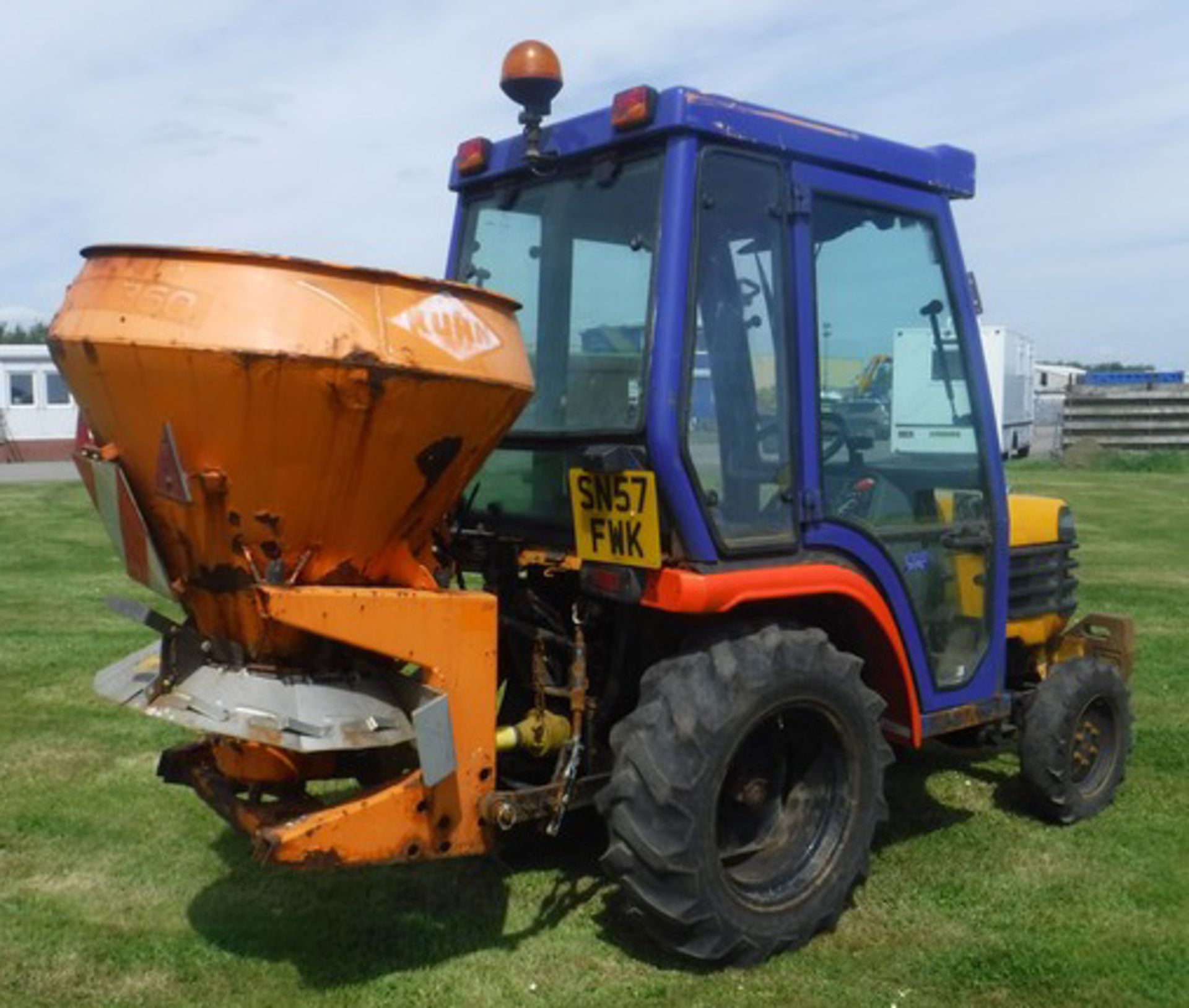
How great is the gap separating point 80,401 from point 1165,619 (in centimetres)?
781

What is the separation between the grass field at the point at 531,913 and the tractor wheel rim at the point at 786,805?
24 centimetres

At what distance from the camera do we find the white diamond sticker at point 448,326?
3109mm

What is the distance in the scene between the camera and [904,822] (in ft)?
15.6

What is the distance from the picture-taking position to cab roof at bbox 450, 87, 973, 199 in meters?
3.53

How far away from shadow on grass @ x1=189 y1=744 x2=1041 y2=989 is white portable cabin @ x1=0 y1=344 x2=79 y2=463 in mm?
25069

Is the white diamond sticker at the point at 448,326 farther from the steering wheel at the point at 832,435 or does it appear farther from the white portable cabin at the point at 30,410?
the white portable cabin at the point at 30,410

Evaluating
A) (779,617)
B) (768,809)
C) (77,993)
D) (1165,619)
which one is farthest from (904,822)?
(1165,619)

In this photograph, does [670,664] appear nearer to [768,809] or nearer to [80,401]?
[768,809]

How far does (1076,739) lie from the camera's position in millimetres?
4750

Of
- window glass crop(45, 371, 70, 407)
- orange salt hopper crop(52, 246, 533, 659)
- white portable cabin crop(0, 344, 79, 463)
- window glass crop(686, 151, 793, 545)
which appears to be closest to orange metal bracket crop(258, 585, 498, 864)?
orange salt hopper crop(52, 246, 533, 659)

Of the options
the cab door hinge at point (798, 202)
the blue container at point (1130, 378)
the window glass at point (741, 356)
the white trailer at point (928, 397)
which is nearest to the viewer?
the window glass at point (741, 356)

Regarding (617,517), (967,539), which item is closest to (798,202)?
(617,517)

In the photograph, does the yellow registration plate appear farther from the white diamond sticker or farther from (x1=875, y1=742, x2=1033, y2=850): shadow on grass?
(x1=875, y1=742, x2=1033, y2=850): shadow on grass

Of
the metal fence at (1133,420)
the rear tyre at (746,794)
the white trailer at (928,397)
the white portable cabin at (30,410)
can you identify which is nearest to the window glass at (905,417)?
the white trailer at (928,397)
